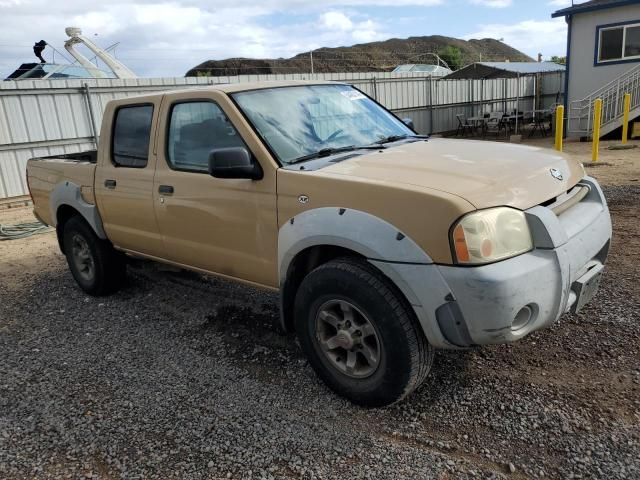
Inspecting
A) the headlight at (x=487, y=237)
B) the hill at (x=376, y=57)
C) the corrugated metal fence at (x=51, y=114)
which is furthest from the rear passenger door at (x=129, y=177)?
the hill at (x=376, y=57)

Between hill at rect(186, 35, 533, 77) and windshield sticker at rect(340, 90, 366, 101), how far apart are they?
42115 millimetres

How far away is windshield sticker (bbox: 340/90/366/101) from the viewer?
4289 millimetres

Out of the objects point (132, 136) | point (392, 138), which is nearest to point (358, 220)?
point (392, 138)

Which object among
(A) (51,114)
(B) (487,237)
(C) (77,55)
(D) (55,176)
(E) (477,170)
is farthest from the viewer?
(C) (77,55)

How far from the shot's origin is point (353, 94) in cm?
438

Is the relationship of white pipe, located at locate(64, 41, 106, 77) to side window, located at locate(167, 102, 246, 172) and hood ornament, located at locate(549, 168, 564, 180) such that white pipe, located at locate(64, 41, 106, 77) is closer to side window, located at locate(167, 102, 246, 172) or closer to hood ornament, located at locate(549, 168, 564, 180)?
side window, located at locate(167, 102, 246, 172)

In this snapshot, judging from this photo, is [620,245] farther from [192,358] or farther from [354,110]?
[192,358]

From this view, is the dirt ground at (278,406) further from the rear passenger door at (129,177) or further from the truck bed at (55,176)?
the truck bed at (55,176)

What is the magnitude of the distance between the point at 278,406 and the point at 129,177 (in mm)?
2314

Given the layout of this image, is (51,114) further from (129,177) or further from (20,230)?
(129,177)

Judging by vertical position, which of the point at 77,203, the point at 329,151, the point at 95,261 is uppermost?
the point at 329,151

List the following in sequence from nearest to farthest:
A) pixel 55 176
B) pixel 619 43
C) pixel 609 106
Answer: pixel 55 176 → pixel 609 106 → pixel 619 43

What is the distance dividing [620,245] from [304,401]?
406 centimetres

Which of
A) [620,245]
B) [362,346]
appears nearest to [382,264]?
[362,346]
